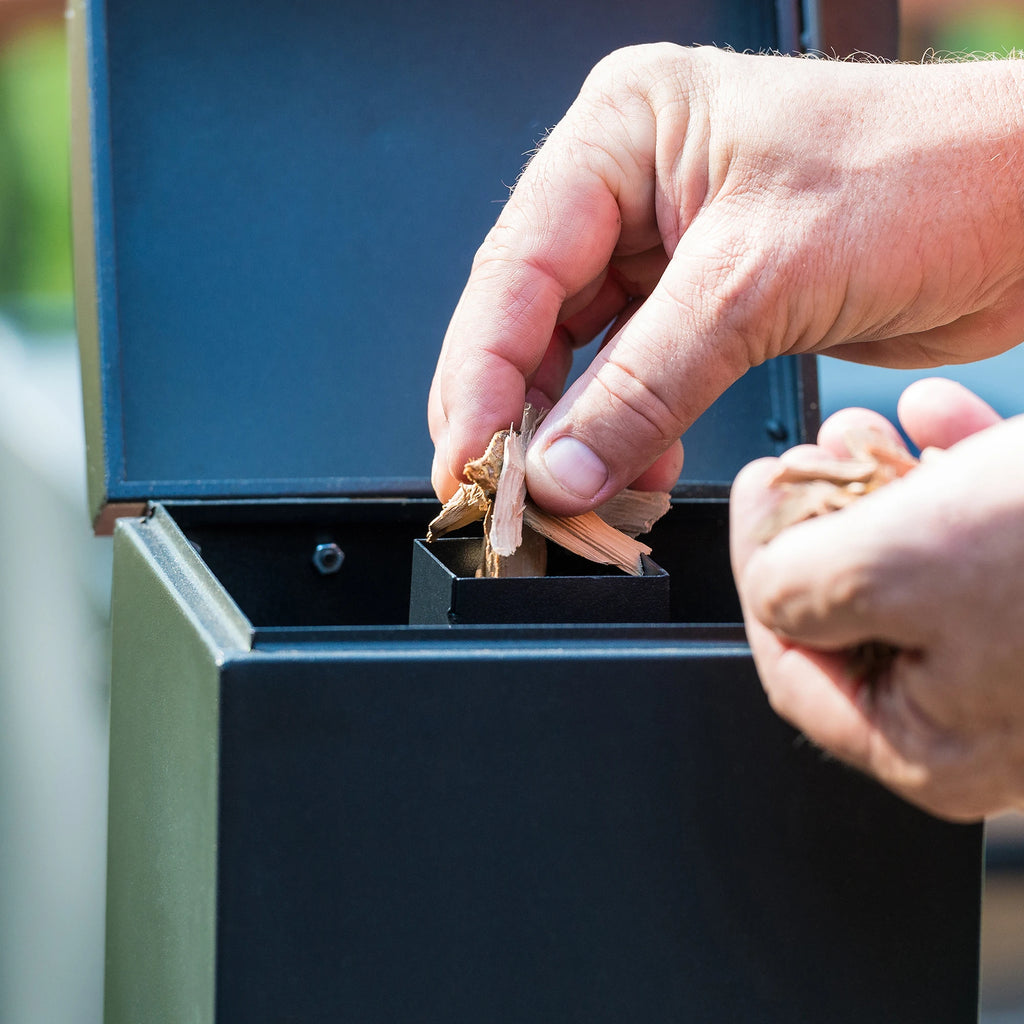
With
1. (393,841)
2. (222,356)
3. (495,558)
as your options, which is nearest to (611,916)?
(393,841)

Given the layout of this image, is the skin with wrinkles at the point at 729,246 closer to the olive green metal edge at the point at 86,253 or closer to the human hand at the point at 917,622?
the human hand at the point at 917,622

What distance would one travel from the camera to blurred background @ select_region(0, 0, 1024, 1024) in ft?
4.45

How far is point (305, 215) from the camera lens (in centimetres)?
86

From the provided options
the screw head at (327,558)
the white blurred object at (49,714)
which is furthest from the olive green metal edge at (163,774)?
the white blurred object at (49,714)

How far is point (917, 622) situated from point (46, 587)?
1.33 m

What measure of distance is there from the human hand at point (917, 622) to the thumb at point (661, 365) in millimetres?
228

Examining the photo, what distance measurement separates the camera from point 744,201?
623 mm

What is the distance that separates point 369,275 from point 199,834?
558 mm

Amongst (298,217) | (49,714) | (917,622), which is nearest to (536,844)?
(917,622)

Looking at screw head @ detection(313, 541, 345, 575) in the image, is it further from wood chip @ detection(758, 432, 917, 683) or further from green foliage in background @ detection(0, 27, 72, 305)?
green foliage in background @ detection(0, 27, 72, 305)

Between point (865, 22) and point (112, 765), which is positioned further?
point (865, 22)

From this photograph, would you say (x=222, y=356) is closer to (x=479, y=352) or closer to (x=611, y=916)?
(x=479, y=352)

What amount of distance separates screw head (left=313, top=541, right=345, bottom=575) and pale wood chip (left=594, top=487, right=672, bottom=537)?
0.59ft

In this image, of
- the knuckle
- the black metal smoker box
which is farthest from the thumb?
the black metal smoker box
